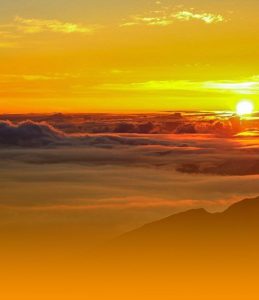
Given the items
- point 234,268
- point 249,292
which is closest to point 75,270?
point 234,268

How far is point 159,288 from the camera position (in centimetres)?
17462

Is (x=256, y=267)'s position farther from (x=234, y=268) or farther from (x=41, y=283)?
(x=41, y=283)

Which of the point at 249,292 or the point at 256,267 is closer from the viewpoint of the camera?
the point at 249,292

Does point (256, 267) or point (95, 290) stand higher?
point (256, 267)

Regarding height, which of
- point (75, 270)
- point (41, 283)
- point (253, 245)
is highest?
point (253, 245)

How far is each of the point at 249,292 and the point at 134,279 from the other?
4412 cm

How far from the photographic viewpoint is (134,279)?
184625 mm

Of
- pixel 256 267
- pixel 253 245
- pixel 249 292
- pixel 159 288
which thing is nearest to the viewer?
pixel 249 292

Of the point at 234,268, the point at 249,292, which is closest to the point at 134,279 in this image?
the point at 234,268

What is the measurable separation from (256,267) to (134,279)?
41.4m

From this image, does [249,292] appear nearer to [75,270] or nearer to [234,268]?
[234,268]

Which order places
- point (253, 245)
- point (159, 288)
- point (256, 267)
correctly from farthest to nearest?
point (253, 245) < point (159, 288) < point (256, 267)

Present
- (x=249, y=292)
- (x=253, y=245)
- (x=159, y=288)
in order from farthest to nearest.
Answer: (x=253, y=245)
(x=159, y=288)
(x=249, y=292)

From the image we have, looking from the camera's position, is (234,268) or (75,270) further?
(75,270)
